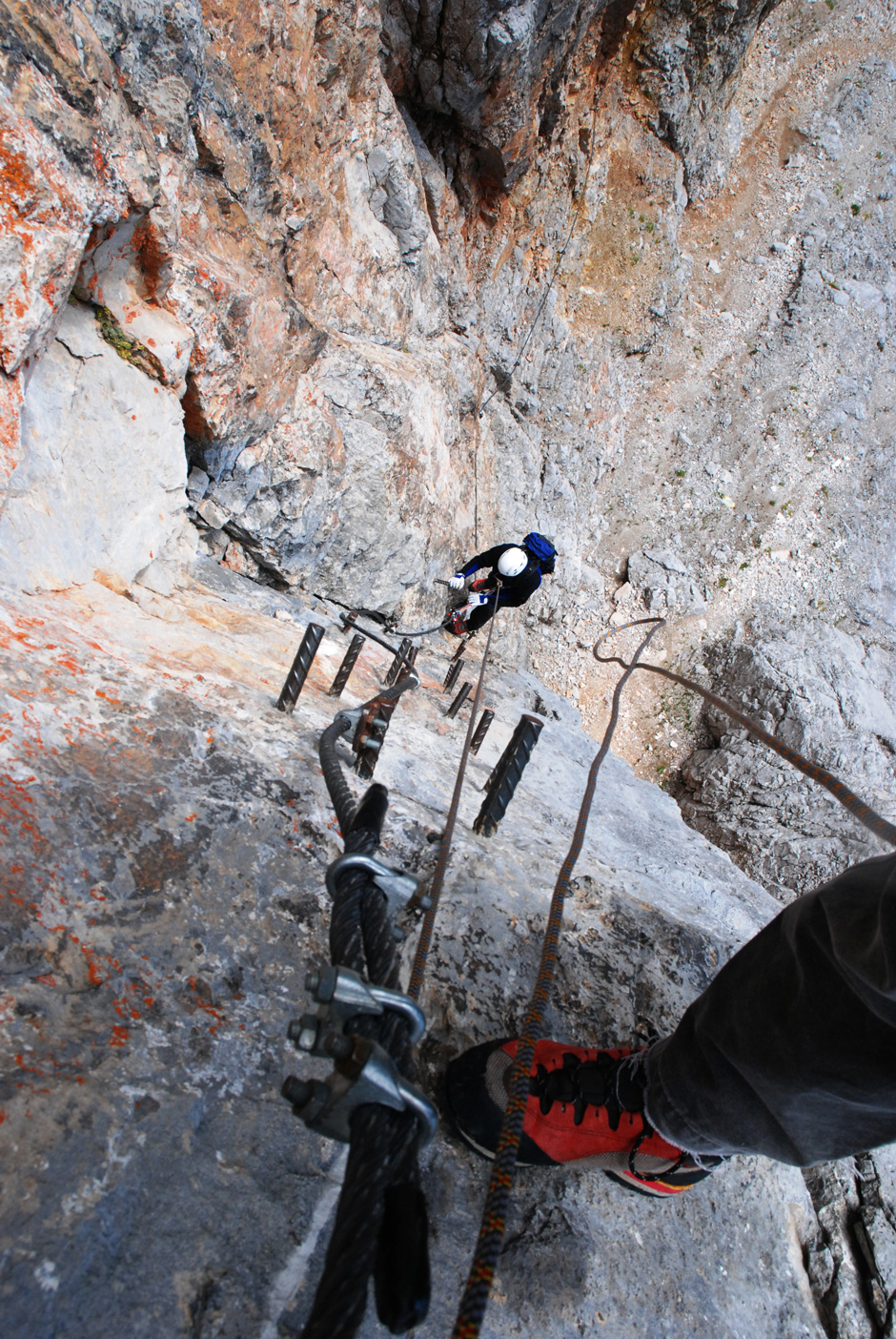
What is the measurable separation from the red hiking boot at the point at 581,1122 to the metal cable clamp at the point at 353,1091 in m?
0.76

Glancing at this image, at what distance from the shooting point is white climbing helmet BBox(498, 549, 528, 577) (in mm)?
6691

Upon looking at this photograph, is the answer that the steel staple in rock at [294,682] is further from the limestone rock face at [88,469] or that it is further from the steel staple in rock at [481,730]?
the steel staple in rock at [481,730]

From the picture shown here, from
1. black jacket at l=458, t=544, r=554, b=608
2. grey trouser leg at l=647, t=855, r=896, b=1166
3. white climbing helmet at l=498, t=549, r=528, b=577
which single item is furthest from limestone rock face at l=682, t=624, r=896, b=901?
grey trouser leg at l=647, t=855, r=896, b=1166

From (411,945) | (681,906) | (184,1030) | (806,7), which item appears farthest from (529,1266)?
(806,7)

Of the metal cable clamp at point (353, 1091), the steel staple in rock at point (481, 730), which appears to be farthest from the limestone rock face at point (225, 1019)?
the steel staple in rock at point (481, 730)

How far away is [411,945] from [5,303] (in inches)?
117

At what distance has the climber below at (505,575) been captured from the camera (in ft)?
22.2

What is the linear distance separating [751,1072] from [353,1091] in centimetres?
91

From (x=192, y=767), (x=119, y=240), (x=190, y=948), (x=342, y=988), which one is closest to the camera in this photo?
(x=342, y=988)

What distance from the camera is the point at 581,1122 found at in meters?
1.44

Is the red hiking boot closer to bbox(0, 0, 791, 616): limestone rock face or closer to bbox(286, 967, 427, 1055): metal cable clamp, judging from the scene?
bbox(286, 967, 427, 1055): metal cable clamp

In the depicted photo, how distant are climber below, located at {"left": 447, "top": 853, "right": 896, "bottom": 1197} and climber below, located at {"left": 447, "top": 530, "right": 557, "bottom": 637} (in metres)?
5.54

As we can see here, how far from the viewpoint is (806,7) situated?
11.3 metres

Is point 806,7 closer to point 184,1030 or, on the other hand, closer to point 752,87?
point 752,87
